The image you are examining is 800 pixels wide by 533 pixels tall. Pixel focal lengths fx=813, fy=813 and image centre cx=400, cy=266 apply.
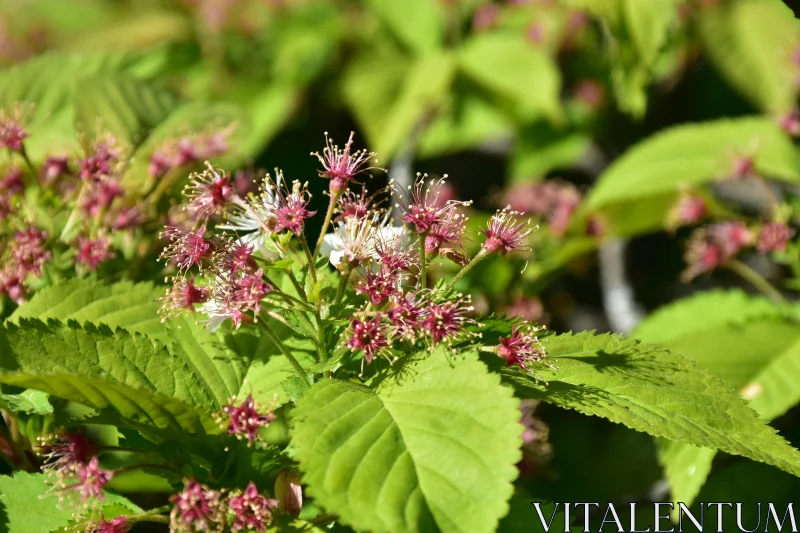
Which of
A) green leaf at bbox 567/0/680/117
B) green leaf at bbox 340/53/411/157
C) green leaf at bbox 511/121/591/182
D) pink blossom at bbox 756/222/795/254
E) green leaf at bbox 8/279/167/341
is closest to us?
green leaf at bbox 8/279/167/341

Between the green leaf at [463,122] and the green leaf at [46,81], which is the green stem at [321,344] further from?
the green leaf at [463,122]

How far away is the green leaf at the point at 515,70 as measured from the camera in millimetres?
3234

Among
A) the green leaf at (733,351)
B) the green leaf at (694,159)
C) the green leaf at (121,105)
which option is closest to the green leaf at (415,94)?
the green leaf at (694,159)

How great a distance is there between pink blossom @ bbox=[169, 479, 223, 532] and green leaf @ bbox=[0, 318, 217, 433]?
0.11 m

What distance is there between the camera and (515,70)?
132 inches

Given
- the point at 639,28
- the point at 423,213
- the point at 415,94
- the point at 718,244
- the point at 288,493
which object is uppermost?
the point at 639,28

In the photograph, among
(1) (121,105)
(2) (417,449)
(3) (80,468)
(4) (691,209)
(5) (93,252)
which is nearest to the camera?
(2) (417,449)

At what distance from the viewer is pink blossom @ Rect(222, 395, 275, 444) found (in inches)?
43.1

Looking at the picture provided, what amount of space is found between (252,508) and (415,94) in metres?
2.55

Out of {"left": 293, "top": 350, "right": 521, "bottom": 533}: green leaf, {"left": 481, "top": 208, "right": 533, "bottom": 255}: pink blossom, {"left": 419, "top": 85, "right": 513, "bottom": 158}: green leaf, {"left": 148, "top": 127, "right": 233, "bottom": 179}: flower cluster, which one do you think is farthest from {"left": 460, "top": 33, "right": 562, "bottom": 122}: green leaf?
{"left": 293, "top": 350, "right": 521, "bottom": 533}: green leaf

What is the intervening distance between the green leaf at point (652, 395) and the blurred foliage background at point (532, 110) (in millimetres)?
656

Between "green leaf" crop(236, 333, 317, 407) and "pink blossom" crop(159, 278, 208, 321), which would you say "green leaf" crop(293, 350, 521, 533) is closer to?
"green leaf" crop(236, 333, 317, 407)

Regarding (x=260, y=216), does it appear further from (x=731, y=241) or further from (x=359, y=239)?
(x=731, y=241)

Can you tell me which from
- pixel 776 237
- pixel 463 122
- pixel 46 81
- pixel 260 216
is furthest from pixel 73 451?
pixel 463 122
